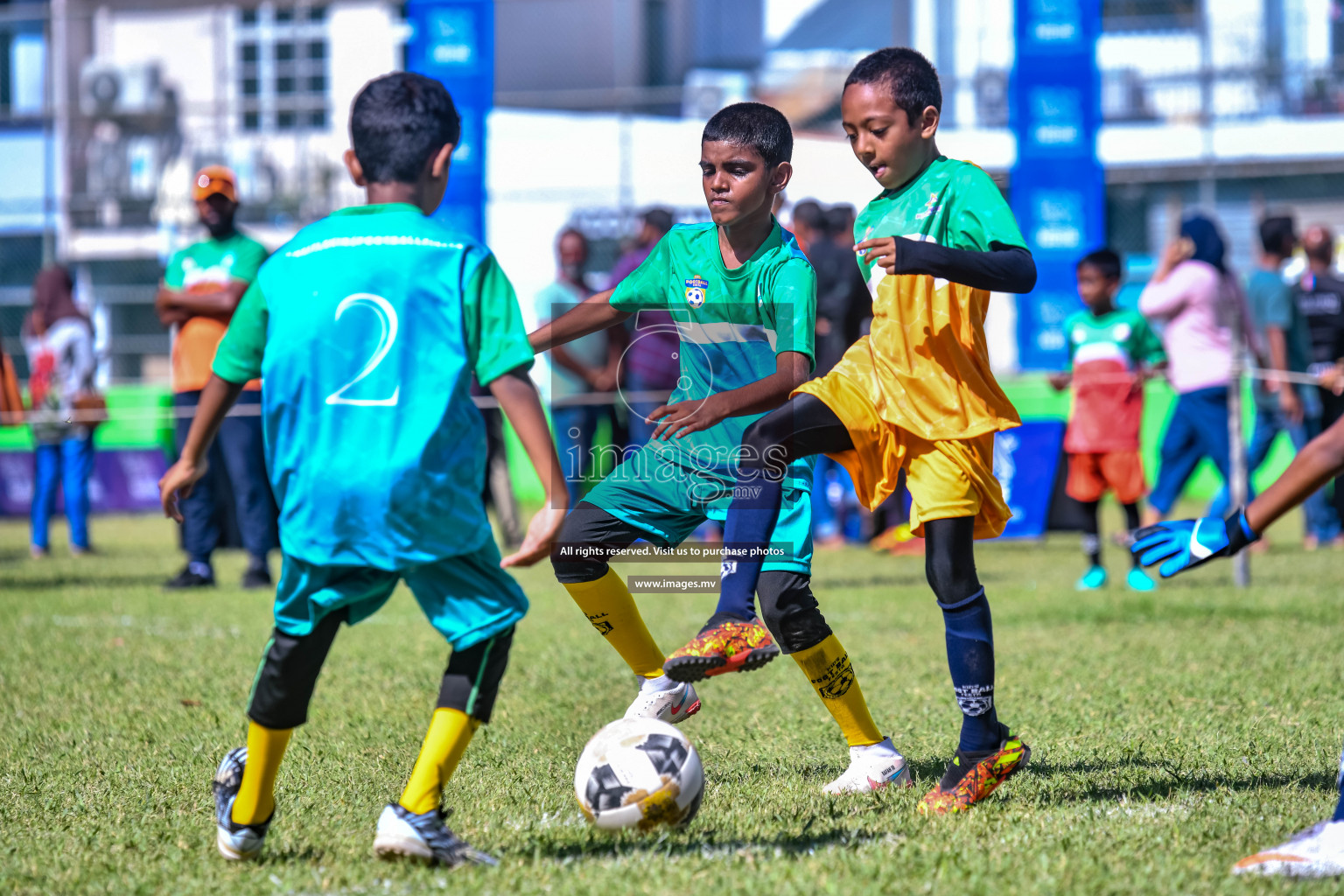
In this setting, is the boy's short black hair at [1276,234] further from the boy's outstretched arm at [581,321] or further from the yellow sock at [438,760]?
the yellow sock at [438,760]

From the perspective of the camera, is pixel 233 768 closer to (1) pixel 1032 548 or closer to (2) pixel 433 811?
(2) pixel 433 811

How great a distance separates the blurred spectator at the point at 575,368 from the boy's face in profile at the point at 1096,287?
11.2 ft

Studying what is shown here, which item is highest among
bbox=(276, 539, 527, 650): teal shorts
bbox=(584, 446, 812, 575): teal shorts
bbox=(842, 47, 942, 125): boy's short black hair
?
bbox=(842, 47, 942, 125): boy's short black hair

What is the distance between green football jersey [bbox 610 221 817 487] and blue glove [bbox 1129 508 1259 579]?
135cm

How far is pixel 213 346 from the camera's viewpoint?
883 cm

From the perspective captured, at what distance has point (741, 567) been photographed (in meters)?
3.71

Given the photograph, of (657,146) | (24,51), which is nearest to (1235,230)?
(657,146)

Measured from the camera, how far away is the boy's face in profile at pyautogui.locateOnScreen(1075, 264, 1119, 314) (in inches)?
344

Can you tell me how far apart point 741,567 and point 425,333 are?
114 centimetres

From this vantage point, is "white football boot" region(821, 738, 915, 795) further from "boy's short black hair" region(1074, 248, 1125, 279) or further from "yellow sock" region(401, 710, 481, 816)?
"boy's short black hair" region(1074, 248, 1125, 279)

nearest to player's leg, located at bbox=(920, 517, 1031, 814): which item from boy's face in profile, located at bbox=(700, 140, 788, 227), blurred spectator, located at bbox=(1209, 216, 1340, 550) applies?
boy's face in profile, located at bbox=(700, 140, 788, 227)

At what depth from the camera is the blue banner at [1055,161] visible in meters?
11.9

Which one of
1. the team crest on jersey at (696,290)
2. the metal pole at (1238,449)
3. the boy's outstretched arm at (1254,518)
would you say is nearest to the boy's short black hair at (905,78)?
the team crest on jersey at (696,290)

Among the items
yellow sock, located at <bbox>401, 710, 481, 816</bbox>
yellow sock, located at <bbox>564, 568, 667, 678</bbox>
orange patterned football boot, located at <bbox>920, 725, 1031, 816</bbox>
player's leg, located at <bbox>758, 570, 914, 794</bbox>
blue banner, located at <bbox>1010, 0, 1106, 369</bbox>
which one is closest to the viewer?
yellow sock, located at <bbox>401, 710, 481, 816</bbox>
